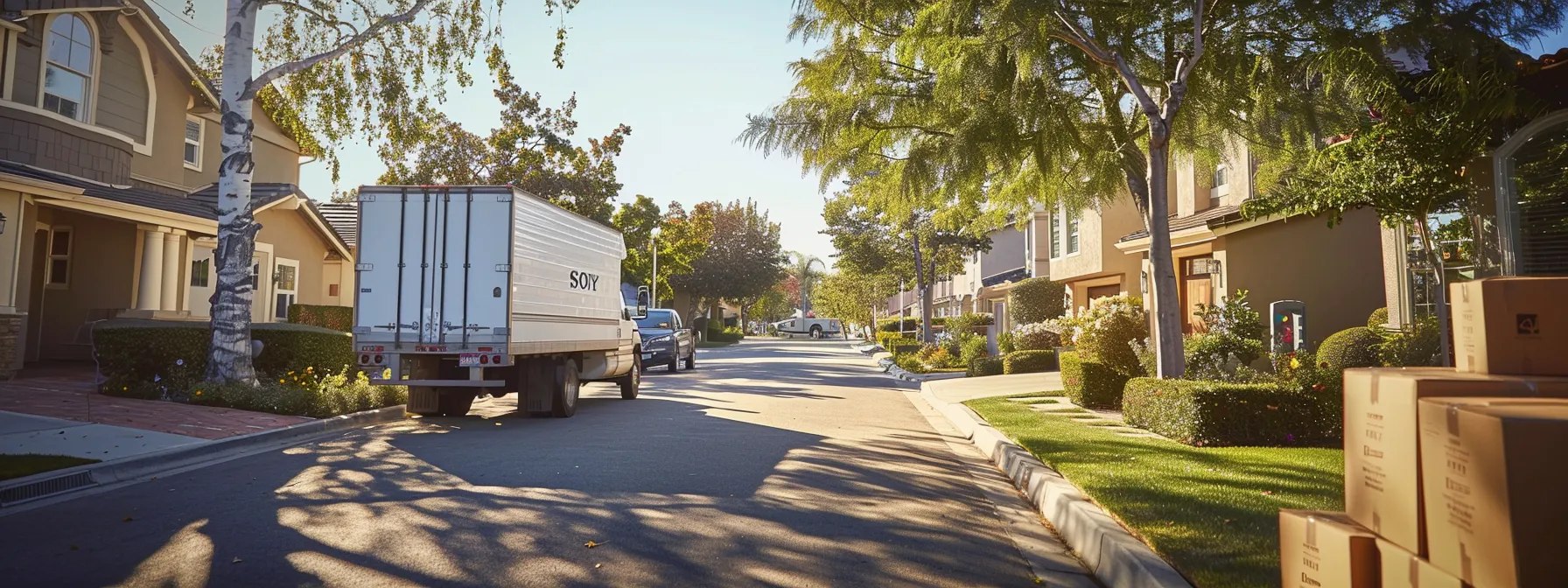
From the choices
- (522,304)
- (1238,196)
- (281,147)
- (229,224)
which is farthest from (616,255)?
(281,147)

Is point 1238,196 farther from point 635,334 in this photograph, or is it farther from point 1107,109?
point 635,334

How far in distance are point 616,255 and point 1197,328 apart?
11.2m

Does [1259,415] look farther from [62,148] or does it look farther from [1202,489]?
[62,148]

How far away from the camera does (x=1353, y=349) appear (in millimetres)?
13977

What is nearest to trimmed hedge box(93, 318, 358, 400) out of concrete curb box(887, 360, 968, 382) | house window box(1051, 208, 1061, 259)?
concrete curb box(887, 360, 968, 382)

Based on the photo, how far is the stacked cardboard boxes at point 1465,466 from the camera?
2545mm

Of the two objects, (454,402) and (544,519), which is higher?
(454,402)

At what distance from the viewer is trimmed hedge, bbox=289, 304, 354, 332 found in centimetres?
2219

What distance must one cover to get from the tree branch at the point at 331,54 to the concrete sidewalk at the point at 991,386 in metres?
10.4

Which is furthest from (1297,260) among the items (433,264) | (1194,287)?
(433,264)

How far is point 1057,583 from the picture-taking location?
490cm

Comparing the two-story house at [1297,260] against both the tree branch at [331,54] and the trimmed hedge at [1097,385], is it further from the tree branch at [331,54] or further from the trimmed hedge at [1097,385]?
the tree branch at [331,54]

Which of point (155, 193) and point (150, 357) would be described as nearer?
point (150, 357)

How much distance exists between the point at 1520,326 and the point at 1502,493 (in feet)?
3.22
